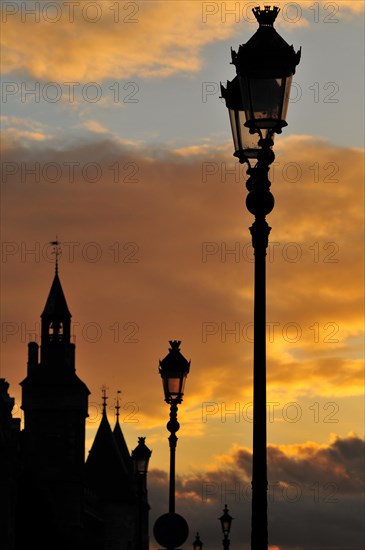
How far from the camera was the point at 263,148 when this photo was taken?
52.2ft

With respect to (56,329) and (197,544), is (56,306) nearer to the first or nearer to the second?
(56,329)

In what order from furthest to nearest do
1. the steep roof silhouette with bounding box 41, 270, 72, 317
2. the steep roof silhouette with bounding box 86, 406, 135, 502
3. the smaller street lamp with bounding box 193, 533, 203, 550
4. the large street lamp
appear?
the steep roof silhouette with bounding box 86, 406, 135, 502 → the steep roof silhouette with bounding box 41, 270, 72, 317 → the smaller street lamp with bounding box 193, 533, 203, 550 → the large street lamp

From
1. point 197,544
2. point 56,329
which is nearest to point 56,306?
point 56,329

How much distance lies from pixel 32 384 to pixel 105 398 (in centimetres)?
2910

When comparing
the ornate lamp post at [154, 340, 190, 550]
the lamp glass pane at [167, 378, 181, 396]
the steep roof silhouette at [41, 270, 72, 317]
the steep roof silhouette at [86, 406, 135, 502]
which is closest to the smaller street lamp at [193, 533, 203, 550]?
the ornate lamp post at [154, 340, 190, 550]

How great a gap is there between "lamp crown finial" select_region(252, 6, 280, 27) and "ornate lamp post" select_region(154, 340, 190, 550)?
427 inches

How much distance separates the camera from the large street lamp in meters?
15.3

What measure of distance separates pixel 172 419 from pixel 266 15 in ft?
45.4

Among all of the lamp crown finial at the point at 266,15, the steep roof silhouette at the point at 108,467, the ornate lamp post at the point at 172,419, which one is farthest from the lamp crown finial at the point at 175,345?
the steep roof silhouette at the point at 108,467

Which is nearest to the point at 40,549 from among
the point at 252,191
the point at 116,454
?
the point at 116,454

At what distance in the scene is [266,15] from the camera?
16484 millimetres

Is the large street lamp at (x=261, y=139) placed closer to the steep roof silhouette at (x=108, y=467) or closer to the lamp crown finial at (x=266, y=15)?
the lamp crown finial at (x=266, y=15)

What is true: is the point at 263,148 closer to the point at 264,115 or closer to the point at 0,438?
the point at 264,115

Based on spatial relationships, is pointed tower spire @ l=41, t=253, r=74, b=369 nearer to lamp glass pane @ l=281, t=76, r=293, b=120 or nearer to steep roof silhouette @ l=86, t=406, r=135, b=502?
steep roof silhouette @ l=86, t=406, r=135, b=502
